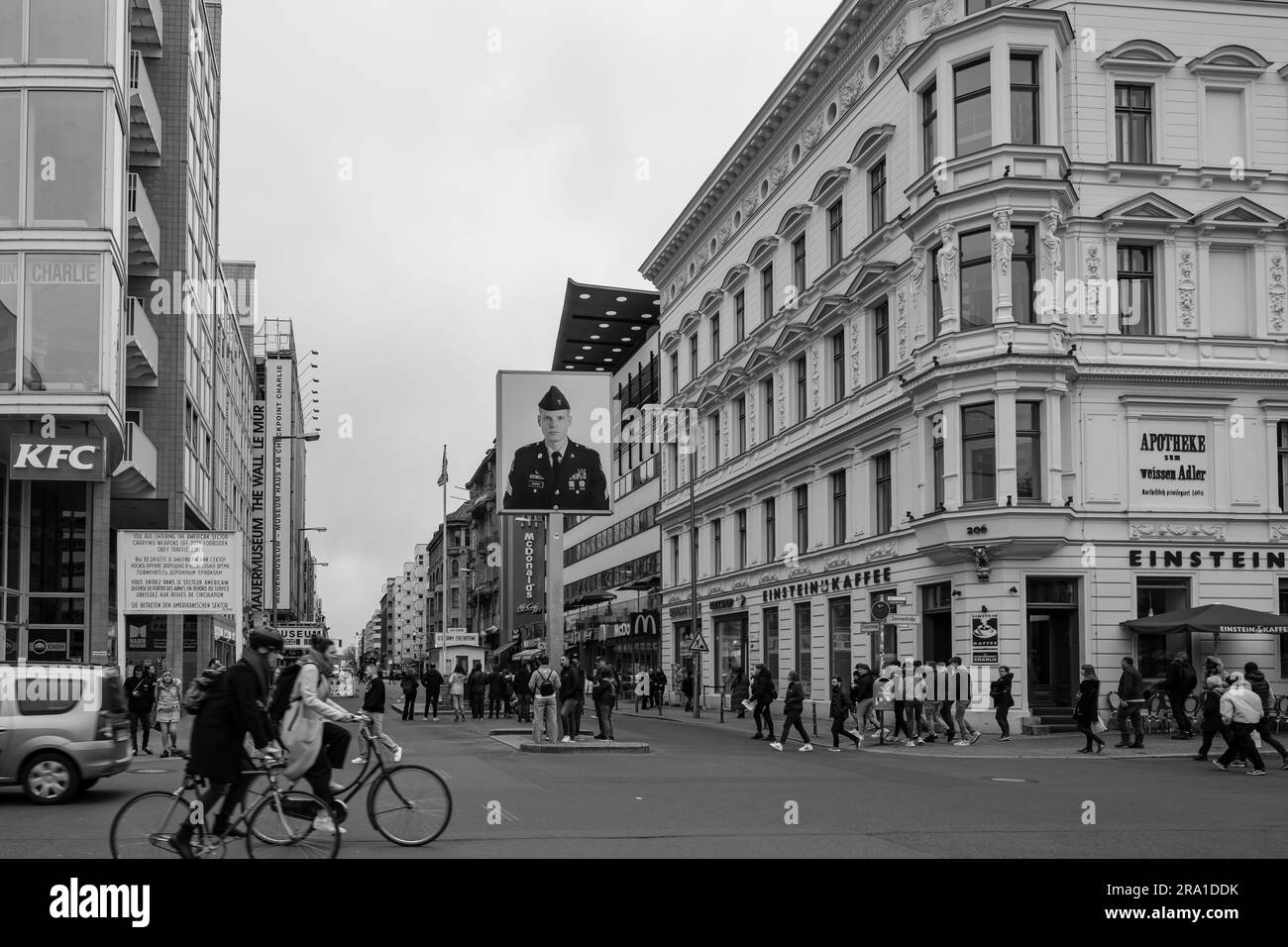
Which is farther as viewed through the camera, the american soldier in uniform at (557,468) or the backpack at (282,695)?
the american soldier in uniform at (557,468)

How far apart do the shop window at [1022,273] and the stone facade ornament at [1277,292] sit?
6.27 m

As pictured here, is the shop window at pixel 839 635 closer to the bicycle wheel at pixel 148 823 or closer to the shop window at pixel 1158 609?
the shop window at pixel 1158 609

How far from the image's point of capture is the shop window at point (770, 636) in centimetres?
4638

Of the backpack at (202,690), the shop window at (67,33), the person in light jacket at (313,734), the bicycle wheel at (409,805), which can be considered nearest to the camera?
the backpack at (202,690)

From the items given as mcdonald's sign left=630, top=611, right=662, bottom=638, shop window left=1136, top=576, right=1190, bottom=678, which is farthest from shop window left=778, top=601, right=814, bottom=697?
mcdonald's sign left=630, top=611, right=662, bottom=638

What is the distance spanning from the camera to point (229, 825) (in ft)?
34.2

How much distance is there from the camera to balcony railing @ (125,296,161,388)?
36.1m

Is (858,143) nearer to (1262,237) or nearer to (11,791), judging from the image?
(1262,237)

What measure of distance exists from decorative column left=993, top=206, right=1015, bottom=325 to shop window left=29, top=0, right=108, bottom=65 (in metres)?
20.6

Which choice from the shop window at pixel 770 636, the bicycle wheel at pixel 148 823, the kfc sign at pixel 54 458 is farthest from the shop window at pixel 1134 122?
the bicycle wheel at pixel 148 823

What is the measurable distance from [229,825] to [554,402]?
20706 mm

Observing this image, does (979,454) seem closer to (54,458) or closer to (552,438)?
(552,438)

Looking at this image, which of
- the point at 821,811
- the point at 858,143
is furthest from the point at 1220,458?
the point at 821,811

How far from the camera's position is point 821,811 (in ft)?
51.3
